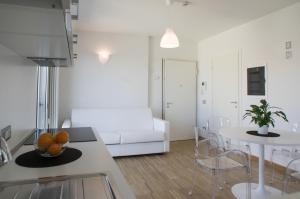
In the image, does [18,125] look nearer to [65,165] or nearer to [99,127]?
[65,165]

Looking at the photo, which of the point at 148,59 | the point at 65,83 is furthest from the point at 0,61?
the point at 148,59

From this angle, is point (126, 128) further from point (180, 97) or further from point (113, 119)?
point (180, 97)

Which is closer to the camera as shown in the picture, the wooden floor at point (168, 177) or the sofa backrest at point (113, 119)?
the wooden floor at point (168, 177)

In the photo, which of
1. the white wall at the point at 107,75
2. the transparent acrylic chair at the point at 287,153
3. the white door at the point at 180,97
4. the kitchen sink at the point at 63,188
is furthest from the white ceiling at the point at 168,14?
the kitchen sink at the point at 63,188

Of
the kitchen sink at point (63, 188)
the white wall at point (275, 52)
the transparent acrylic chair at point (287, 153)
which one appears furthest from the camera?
the white wall at point (275, 52)

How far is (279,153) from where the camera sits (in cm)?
301

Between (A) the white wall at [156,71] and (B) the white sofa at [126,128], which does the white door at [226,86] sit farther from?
(B) the white sofa at [126,128]

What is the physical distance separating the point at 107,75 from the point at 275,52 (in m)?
3.29

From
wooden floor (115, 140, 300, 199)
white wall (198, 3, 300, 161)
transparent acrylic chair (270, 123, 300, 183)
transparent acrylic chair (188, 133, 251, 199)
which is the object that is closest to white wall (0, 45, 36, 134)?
wooden floor (115, 140, 300, 199)

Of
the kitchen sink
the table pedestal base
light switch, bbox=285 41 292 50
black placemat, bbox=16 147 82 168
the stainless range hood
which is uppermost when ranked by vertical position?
light switch, bbox=285 41 292 50

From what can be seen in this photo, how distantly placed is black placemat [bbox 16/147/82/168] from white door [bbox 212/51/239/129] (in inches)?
153

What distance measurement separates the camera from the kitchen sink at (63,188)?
84 cm

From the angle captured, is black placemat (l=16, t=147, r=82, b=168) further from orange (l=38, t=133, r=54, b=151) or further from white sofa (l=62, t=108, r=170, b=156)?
white sofa (l=62, t=108, r=170, b=156)

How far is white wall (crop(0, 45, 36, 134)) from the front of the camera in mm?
1211
